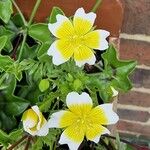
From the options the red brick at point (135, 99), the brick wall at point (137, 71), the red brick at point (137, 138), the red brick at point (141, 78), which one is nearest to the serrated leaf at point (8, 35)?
the brick wall at point (137, 71)

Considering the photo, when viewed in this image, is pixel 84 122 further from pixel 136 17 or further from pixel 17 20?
pixel 136 17

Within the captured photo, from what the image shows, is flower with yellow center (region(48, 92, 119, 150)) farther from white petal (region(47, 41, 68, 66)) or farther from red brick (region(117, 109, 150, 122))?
red brick (region(117, 109, 150, 122))

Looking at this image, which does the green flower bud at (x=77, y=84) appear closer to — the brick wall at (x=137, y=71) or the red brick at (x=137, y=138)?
the brick wall at (x=137, y=71)

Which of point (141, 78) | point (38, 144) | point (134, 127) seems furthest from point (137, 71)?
point (38, 144)

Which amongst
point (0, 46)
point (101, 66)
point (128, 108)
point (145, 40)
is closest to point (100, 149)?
point (101, 66)

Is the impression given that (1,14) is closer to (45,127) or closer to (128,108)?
(45,127)

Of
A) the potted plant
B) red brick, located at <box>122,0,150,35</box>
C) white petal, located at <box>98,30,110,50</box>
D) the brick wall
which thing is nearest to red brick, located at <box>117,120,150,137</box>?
the brick wall
